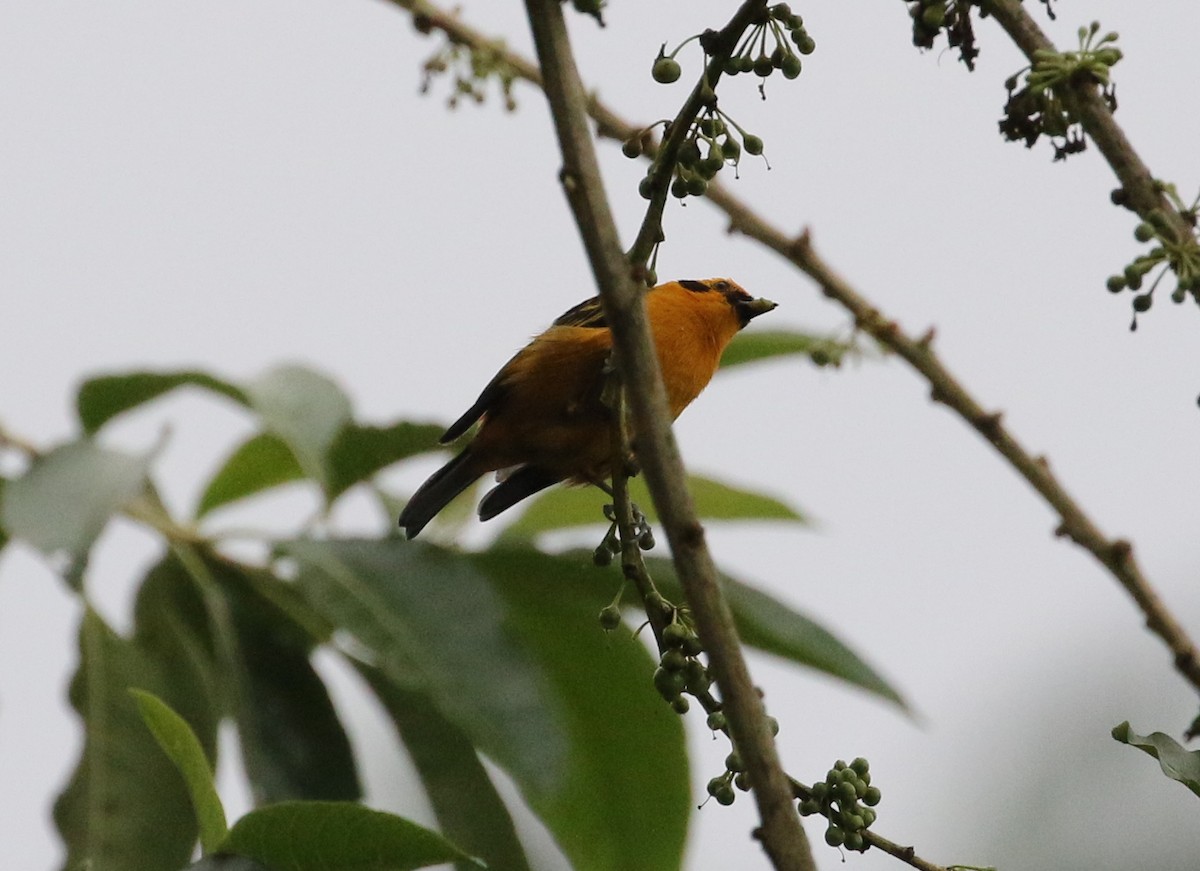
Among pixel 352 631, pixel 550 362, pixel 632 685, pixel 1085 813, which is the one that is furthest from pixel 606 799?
pixel 1085 813

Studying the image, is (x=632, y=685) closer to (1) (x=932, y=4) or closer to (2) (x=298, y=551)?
(2) (x=298, y=551)

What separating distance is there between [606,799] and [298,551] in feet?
2.54

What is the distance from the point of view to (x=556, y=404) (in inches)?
131

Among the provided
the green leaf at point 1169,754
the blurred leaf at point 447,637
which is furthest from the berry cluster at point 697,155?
the blurred leaf at point 447,637

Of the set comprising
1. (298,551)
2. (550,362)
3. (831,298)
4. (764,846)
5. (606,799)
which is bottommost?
(764,846)

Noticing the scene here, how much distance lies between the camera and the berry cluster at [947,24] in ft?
4.74

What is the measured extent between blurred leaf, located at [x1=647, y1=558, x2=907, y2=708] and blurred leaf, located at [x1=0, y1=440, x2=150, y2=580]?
3.31 feet

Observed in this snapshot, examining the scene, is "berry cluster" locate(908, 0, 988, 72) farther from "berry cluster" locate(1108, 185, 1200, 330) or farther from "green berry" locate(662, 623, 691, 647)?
"green berry" locate(662, 623, 691, 647)

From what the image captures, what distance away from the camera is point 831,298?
2.23m

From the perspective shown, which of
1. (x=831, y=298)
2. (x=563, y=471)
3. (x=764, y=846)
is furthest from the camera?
(x=563, y=471)

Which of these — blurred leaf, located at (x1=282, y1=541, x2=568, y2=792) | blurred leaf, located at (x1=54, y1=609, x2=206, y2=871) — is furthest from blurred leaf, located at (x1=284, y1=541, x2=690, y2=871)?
blurred leaf, located at (x1=54, y1=609, x2=206, y2=871)

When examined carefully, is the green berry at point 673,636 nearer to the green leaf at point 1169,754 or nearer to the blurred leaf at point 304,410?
the green leaf at point 1169,754

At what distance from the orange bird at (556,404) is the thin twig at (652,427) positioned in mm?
1982

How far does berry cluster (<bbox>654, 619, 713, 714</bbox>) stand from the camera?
1.47 meters
